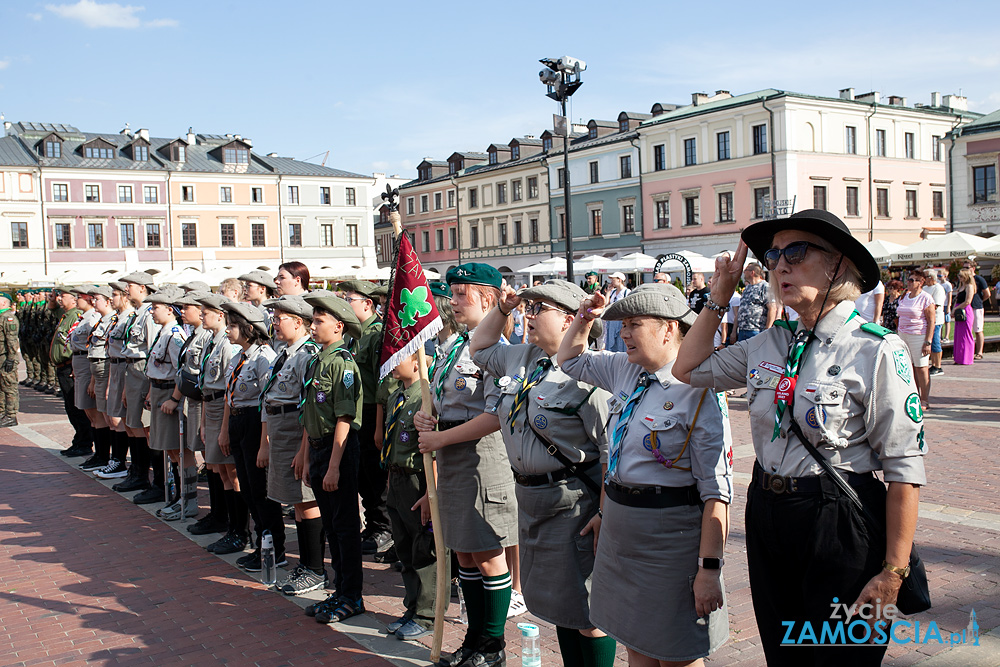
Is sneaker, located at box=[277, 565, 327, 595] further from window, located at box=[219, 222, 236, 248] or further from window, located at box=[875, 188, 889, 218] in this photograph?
window, located at box=[219, 222, 236, 248]

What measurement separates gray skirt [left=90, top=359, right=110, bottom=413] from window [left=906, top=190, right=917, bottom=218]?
156 ft

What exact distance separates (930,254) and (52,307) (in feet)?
78.7

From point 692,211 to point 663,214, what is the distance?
2227mm

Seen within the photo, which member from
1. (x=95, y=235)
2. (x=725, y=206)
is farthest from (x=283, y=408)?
(x=95, y=235)

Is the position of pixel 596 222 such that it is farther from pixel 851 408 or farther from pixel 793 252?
pixel 851 408

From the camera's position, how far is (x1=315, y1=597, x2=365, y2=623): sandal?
205 inches

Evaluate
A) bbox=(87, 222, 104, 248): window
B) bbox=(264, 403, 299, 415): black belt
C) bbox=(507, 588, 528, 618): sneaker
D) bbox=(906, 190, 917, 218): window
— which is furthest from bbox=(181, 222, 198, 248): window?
bbox=(507, 588, 528, 618): sneaker

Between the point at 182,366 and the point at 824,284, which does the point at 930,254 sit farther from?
the point at 824,284

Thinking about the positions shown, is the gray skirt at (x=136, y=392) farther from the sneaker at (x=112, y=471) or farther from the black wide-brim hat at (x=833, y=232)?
the black wide-brim hat at (x=833, y=232)

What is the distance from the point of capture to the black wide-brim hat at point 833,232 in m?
2.71

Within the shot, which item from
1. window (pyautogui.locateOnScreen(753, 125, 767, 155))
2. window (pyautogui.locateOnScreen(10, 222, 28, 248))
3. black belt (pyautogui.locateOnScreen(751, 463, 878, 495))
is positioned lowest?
black belt (pyautogui.locateOnScreen(751, 463, 878, 495))

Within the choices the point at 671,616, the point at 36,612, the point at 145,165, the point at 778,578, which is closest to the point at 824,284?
the point at 778,578

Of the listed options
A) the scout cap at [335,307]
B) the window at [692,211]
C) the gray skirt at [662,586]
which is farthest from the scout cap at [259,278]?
the window at [692,211]

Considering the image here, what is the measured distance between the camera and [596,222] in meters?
54.9
